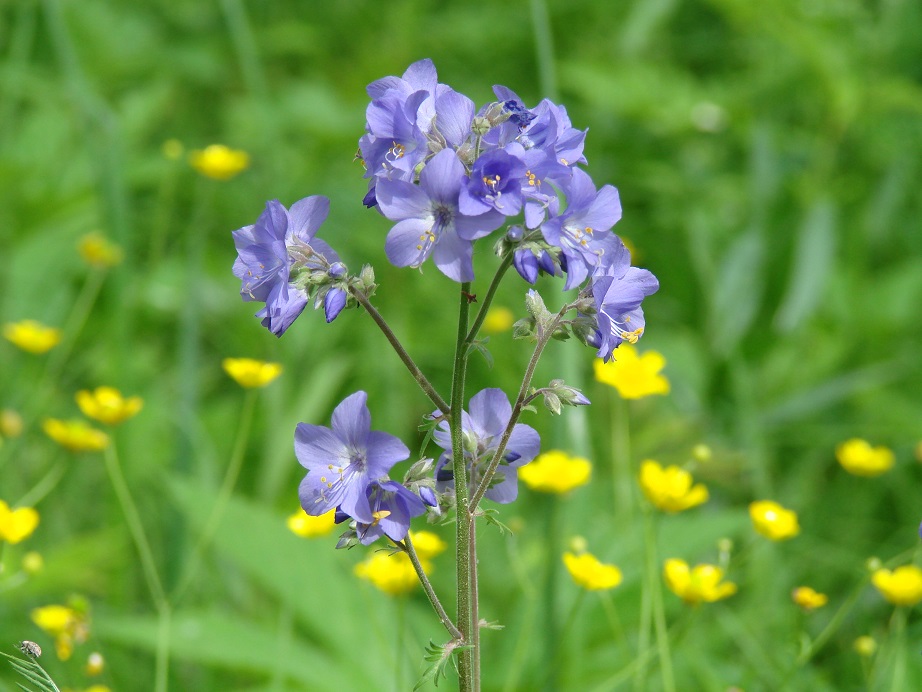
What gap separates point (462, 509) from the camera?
1.09 metres

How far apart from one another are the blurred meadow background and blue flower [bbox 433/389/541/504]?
1.72 ft

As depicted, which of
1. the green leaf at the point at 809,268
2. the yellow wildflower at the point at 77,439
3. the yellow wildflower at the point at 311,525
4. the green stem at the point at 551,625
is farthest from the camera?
the green leaf at the point at 809,268

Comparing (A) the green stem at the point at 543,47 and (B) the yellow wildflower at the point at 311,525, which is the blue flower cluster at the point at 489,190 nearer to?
(B) the yellow wildflower at the point at 311,525

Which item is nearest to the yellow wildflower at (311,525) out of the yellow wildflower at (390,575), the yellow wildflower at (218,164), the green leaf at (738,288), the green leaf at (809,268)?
the yellow wildflower at (390,575)

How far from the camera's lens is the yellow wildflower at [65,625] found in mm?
1577

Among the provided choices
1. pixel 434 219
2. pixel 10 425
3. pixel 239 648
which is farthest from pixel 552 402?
pixel 10 425

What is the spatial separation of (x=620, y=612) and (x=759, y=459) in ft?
2.86

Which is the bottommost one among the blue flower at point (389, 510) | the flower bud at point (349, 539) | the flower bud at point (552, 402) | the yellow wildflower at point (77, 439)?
the flower bud at point (349, 539)

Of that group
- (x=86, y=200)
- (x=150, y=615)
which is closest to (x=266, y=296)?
(x=150, y=615)

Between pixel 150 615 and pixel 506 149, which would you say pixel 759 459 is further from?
pixel 506 149

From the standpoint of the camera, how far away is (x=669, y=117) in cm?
357

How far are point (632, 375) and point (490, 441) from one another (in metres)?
0.69

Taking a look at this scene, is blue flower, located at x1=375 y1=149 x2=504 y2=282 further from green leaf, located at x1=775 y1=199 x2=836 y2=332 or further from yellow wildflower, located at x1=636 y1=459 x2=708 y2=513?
green leaf, located at x1=775 y1=199 x2=836 y2=332

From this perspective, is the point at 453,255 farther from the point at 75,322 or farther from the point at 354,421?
the point at 75,322
